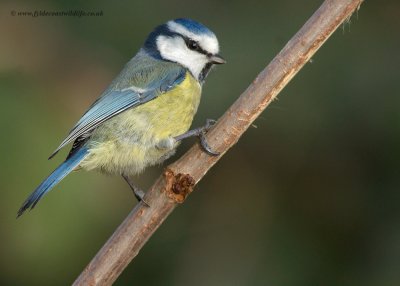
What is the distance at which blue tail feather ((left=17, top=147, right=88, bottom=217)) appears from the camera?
5.62ft

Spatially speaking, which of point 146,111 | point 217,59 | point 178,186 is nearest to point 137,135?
point 146,111

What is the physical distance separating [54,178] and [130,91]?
497 millimetres

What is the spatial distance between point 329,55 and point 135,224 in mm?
990

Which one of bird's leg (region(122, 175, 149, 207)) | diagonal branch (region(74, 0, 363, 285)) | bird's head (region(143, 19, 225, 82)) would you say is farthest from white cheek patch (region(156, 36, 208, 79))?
diagonal branch (region(74, 0, 363, 285))

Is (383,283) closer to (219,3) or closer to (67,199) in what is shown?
(67,199)

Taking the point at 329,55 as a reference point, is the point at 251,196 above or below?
below

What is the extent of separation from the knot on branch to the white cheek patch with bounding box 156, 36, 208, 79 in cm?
79

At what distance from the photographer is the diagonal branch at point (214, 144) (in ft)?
4.87

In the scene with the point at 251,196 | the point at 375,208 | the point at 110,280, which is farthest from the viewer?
the point at 251,196

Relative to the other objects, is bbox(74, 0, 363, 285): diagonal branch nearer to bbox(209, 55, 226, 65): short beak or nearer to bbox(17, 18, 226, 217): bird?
bbox(17, 18, 226, 217): bird

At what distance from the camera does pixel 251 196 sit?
7.20 ft

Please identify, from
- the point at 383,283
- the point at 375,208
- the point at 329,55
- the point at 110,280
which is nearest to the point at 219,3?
the point at 329,55

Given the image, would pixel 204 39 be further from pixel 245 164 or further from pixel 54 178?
pixel 54 178

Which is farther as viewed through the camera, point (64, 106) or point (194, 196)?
point (194, 196)
